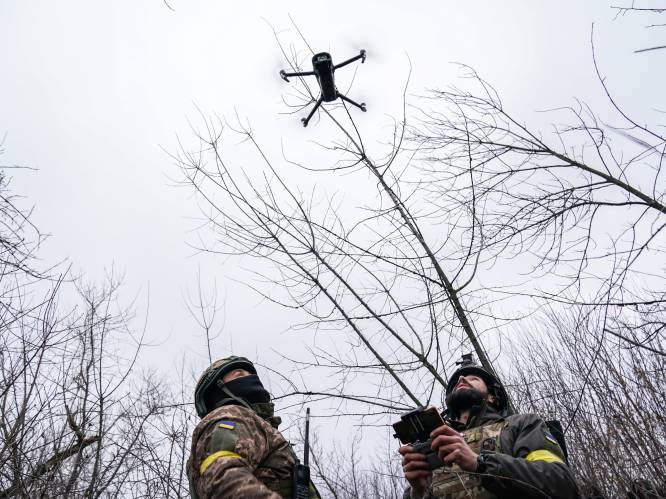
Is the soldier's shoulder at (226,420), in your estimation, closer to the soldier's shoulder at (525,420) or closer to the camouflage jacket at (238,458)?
the camouflage jacket at (238,458)

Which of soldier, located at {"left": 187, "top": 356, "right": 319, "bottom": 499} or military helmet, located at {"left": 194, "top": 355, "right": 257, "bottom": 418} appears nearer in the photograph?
soldier, located at {"left": 187, "top": 356, "right": 319, "bottom": 499}

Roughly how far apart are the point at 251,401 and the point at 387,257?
1.42 metres

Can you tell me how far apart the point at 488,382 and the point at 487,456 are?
976mm

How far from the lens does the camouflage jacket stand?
1.87m

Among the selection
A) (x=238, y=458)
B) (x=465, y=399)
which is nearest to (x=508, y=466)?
(x=465, y=399)

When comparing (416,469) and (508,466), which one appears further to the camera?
(416,469)

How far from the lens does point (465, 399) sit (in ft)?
8.55

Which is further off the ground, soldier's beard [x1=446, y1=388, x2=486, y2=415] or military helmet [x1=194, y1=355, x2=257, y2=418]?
military helmet [x1=194, y1=355, x2=257, y2=418]

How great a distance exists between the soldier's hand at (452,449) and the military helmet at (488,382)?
89 cm

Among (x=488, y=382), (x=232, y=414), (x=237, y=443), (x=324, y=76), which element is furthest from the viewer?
(x=324, y=76)

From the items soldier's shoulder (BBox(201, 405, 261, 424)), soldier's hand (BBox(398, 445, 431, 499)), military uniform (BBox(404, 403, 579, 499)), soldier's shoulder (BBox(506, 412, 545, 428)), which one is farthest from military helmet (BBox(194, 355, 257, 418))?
soldier's shoulder (BBox(506, 412, 545, 428))

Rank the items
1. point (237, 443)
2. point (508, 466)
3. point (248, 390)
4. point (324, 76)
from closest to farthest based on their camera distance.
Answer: point (508, 466) < point (237, 443) < point (248, 390) < point (324, 76)

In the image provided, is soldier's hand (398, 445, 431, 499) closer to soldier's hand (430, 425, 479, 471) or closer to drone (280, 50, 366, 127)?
soldier's hand (430, 425, 479, 471)

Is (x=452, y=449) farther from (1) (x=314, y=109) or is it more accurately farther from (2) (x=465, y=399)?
(1) (x=314, y=109)
